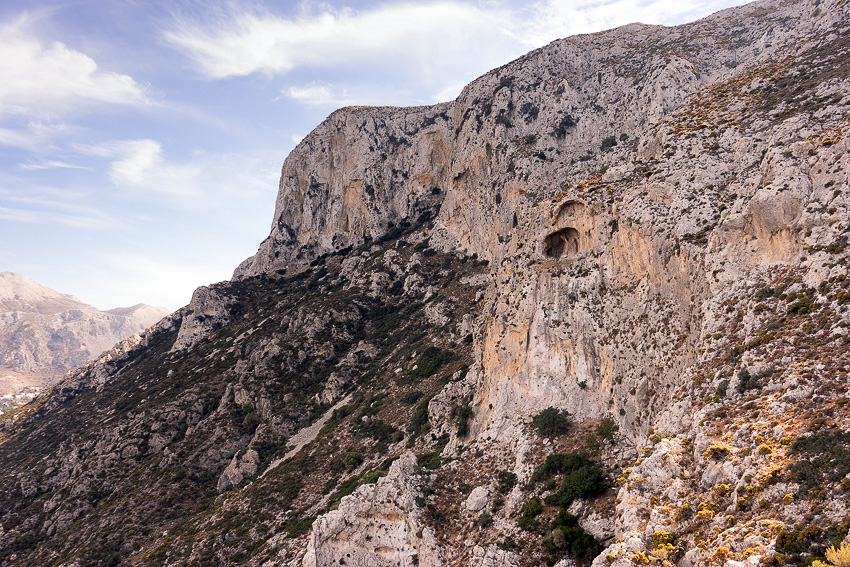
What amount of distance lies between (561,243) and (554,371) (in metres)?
10.7

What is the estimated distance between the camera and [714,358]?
19438mm

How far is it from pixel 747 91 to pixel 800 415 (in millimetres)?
31335

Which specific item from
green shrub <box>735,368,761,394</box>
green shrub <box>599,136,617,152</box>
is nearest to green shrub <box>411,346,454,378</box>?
green shrub <box>735,368,761,394</box>

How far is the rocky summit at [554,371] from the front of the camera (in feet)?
51.8

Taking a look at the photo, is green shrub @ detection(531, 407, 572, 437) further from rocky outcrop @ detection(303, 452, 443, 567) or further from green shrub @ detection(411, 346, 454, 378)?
green shrub @ detection(411, 346, 454, 378)

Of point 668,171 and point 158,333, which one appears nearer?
point 668,171

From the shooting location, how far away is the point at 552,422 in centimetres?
2783

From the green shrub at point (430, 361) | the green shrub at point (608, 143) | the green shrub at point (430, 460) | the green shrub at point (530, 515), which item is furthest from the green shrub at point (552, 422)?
the green shrub at point (608, 143)

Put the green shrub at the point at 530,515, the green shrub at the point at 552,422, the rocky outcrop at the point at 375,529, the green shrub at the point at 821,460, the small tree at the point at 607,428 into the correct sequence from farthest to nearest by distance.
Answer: the green shrub at the point at 552,422, the rocky outcrop at the point at 375,529, the small tree at the point at 607,428, the green shrub at the point at 530,515, the green shrub at the point at 821,460

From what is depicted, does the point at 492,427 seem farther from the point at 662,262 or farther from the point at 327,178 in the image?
the point at 327,178

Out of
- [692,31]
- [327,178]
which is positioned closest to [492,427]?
[692,31]

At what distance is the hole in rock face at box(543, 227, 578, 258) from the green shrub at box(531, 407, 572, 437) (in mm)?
12312

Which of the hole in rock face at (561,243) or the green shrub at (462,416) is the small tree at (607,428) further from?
the hole in rock face at (561,243)

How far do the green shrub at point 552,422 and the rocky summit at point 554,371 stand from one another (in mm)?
196
